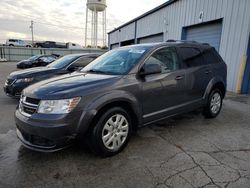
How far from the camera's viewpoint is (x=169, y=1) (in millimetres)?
11672

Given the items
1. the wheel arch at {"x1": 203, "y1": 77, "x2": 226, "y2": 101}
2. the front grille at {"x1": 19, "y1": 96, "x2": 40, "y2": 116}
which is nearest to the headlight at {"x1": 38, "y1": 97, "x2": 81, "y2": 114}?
the front grille at {"x1": 19, "y1": 96, "x2": 40, "y2": 116}

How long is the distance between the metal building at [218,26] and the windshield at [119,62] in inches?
223

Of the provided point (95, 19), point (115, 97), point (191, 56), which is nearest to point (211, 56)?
point (191, 56)

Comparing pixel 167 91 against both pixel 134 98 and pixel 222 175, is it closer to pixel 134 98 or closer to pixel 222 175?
pixel 134 98

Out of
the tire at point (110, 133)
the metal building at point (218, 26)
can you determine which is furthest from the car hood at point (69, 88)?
the metal building at point (218, 26)

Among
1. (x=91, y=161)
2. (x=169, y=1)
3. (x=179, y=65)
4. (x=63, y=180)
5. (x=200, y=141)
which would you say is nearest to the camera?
(x=63, y=180)

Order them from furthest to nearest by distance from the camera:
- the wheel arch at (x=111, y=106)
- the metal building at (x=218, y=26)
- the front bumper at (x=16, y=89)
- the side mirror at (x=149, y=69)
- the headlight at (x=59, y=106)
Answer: the metal building at (x=218, y=26), the front bumper at (x=16, y=89), the side mirror at (x=149, y=69), the wheel arch at (x=111, y=106), the headlight at (x=59, y=106)

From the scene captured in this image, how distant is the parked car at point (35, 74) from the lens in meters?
5.71

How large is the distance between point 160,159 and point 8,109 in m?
4.50

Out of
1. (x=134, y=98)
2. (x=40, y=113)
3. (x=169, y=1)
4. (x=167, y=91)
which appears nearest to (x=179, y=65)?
(x=167, y=91)

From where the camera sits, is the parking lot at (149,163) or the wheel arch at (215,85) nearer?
the parking lot at (149,163)

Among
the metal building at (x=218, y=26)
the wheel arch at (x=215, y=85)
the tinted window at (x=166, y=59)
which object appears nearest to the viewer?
the tinted window at (x=166, y=59)

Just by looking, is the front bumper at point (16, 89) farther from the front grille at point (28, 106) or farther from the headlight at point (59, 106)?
the headlight at point (59, 106)

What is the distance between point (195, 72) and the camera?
4074 mm
